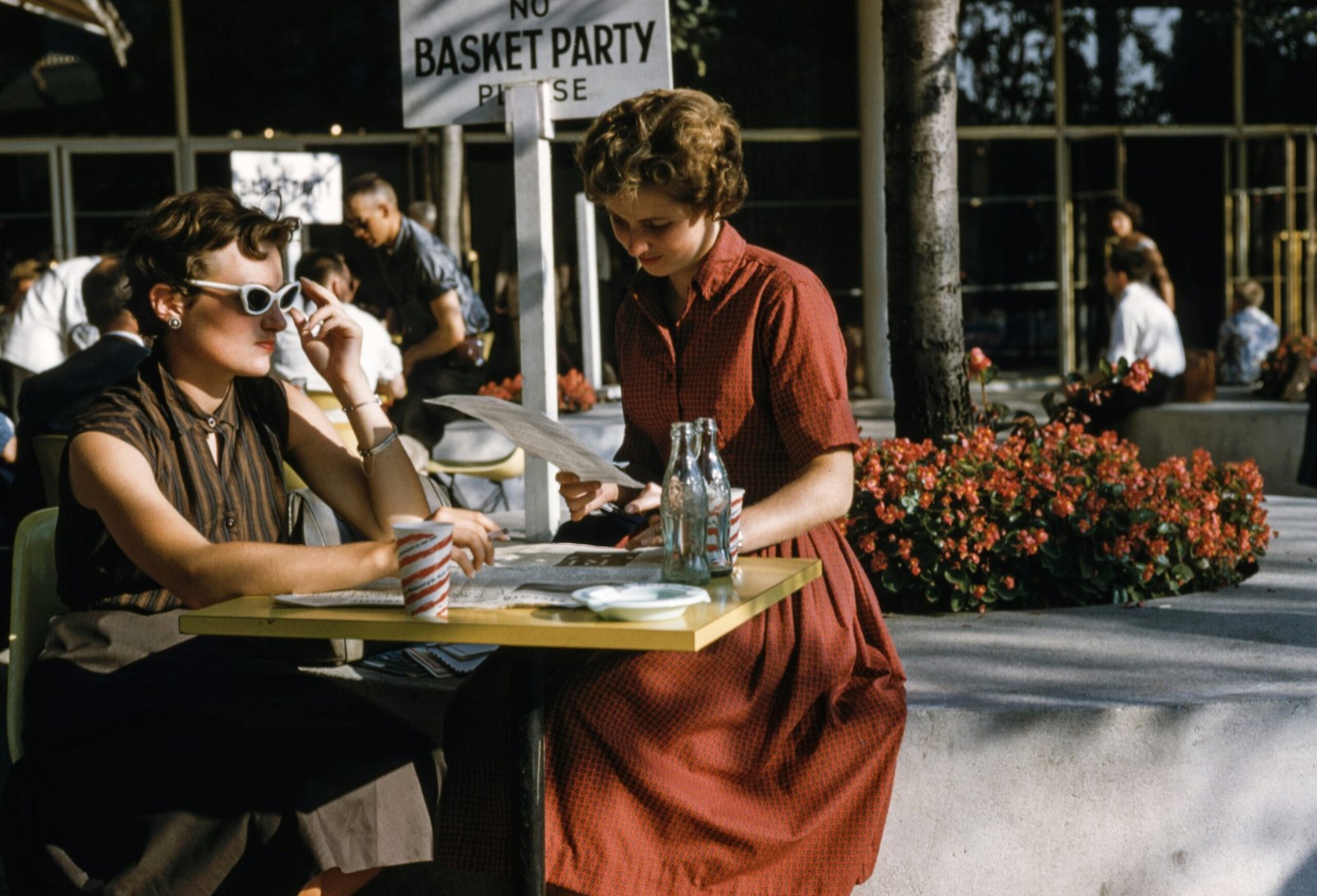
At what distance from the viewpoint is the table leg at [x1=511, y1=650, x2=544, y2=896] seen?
2.59 meters

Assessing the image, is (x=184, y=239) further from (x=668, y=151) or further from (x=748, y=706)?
(x=748, y=706)

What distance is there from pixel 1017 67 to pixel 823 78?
6.58 ft

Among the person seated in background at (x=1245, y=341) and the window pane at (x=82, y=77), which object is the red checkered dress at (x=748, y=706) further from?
the window pane at (x=82, y=77)

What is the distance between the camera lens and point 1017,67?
1561cm

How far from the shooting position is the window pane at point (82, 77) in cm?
1415

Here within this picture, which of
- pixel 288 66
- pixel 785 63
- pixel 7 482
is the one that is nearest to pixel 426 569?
pixel 7 482

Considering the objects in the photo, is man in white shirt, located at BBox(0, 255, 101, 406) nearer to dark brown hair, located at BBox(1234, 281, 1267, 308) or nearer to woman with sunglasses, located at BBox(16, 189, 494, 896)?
woman with sunglasses, located at BBox(16, 189, 494, 896)

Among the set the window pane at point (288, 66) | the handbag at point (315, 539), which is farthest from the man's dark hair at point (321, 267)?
the window pane at point (288, 66)

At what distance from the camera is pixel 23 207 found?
559 inches

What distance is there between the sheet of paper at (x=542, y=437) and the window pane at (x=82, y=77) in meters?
12.8

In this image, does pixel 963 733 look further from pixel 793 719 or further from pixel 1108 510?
A: pixel 1108 510

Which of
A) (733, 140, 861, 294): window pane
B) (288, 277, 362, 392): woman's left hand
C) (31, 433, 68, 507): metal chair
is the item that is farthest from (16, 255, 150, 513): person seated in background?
(733, 140, 861, 294): window pane

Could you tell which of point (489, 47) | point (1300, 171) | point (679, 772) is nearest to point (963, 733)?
point (679, 772)

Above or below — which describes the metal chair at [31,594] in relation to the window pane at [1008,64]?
below
